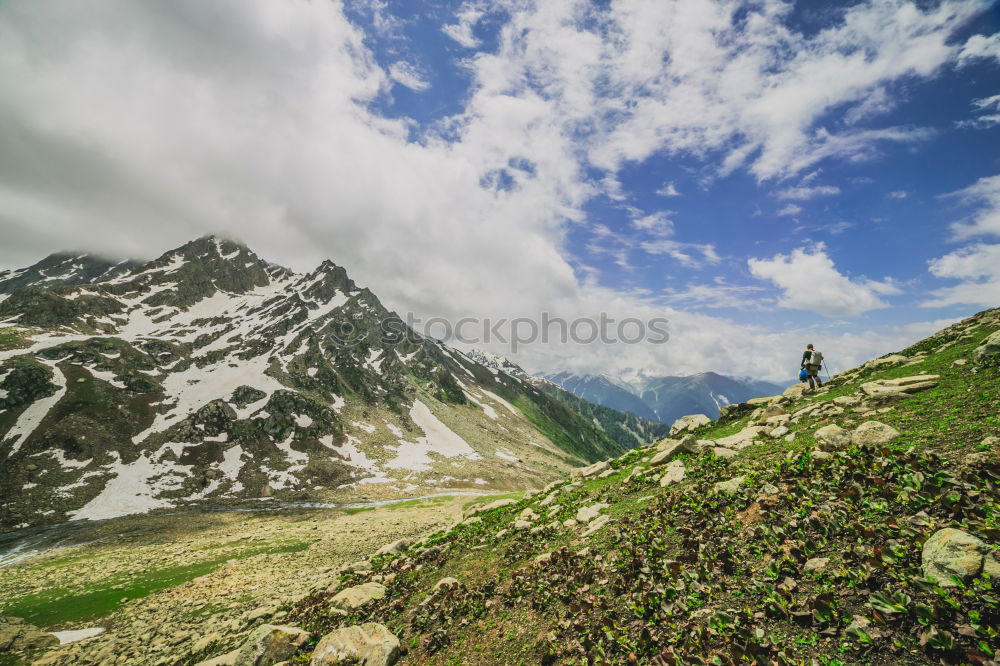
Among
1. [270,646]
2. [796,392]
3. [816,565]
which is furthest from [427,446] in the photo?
[816,565]

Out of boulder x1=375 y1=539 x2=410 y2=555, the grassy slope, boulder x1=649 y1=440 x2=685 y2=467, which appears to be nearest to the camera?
Result: the grassy slope

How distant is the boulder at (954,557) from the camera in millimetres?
5910

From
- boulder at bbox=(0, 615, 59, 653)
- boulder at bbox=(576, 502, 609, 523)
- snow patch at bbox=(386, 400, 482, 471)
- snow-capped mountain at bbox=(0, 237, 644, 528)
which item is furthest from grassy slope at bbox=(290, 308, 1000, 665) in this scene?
snow patch at bbox=(386, 400, 482, 471)

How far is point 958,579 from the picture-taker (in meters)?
5.90

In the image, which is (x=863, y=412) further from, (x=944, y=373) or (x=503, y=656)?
(x=503, y=656)

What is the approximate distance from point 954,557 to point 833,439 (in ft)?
21.3

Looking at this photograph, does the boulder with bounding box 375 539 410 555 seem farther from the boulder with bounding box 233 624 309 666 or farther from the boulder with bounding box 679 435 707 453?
the boulder with bounding box 679 435 707 453

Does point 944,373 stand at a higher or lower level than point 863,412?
higher

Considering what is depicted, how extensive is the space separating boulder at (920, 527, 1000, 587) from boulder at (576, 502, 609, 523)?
1028cm

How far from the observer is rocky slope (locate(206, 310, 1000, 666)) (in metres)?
6.25

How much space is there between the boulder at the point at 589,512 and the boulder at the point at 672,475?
255cm

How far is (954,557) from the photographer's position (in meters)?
6.21

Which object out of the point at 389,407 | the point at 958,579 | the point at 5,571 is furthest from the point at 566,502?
the point at 389,407

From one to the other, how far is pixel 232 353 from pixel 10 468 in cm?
9098
